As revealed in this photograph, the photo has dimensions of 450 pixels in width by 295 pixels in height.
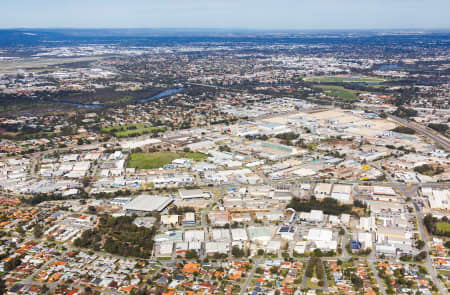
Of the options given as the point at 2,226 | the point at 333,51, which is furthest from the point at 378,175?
the point at 333,51

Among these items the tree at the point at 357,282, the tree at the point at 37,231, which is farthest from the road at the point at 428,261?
the tree at the point at 37,231

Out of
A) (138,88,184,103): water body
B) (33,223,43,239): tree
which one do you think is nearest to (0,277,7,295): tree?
(33,223,43,239): tree

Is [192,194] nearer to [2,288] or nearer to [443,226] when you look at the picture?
[2,288]

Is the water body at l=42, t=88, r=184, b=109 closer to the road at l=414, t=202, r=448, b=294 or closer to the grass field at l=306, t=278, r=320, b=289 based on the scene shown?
the road at l=414, t=202, r=448, b=294

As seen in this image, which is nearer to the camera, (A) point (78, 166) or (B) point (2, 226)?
(B) point (2, 226)

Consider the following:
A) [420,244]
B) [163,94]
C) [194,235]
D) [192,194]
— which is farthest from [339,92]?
[194,235]

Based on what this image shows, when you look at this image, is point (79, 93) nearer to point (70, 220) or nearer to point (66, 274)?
point (70, 220)

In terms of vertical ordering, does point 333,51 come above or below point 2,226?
above

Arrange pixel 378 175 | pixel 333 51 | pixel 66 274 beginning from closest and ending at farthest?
pixel 66 274
pixel 378 175
pixel 333 51
